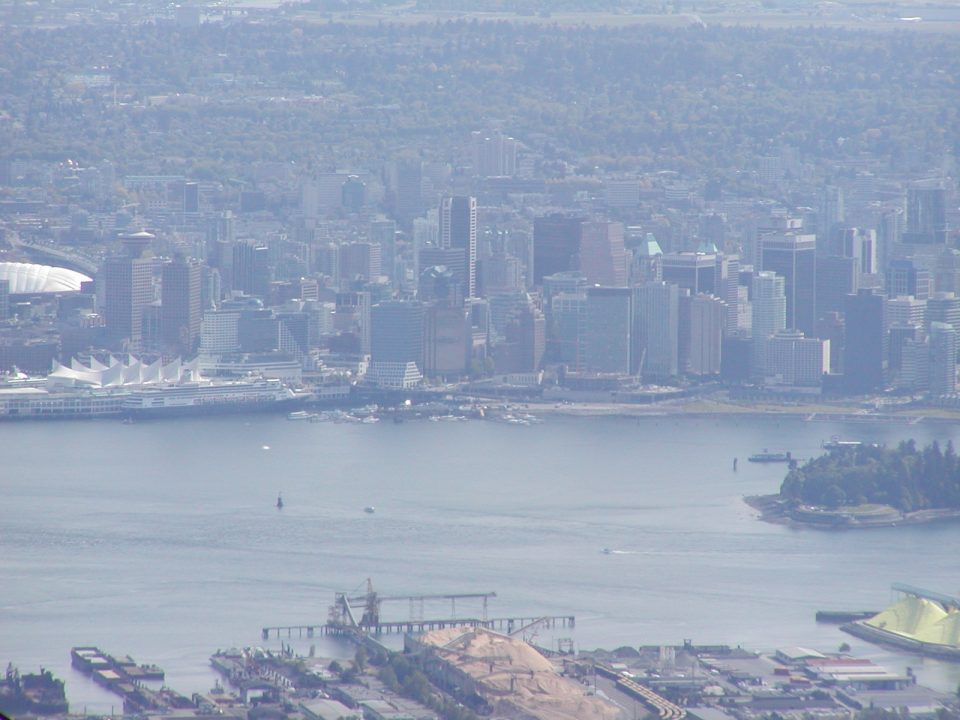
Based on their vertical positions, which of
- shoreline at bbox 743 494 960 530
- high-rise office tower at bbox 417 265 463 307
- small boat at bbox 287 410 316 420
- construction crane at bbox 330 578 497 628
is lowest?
construction crane at bbox 330 578 497 628

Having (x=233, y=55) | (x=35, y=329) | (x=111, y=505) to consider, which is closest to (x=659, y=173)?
(x=233, y=55)

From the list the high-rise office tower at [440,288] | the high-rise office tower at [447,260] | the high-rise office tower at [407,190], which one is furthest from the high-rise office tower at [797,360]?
the high-rise office tower at [407,190]

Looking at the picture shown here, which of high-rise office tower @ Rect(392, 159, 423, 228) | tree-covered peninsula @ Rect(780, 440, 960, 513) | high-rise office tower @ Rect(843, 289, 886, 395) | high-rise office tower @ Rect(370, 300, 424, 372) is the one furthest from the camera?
high-rise office tower @ Rect(392, 159, 423, 228)

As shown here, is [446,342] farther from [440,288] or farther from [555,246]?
[555,246]

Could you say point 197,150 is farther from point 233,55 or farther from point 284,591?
point 284,591

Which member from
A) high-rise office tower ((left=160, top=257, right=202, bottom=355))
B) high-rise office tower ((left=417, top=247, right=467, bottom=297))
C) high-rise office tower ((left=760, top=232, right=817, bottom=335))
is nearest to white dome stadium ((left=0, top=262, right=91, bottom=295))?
high-rise office tower ((left=160, top=257, right=202, bottom=355))

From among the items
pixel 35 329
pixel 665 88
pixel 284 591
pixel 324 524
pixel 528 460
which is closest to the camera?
pixel 284 591

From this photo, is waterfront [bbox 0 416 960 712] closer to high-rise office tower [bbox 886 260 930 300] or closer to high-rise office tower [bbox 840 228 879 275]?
high-rise office tower [bbox 886 260 930 300]

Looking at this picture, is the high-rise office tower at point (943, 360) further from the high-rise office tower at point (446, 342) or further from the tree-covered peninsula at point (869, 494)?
the tree-covered peninsula at point (869, 494)

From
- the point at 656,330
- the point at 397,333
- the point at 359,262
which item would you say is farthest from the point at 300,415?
the point at 359,262
